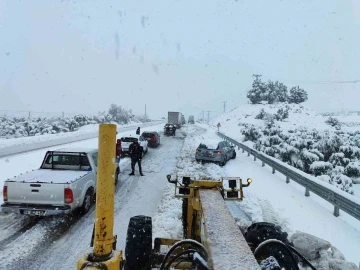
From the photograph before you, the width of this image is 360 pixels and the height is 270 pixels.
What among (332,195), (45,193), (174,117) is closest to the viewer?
(45,193)

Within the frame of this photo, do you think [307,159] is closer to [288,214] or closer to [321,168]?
[321,168]

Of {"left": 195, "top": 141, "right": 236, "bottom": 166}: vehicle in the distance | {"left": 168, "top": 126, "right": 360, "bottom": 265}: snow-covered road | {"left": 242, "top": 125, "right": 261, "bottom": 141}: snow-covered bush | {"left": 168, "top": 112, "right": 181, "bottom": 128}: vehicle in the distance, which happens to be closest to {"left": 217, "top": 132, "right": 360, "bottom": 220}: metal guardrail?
{"left": 168, "top": 126, "right": 360, "bottom": 265}: snow-covered road

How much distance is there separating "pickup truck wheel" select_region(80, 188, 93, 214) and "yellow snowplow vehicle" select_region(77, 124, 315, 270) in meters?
3.86

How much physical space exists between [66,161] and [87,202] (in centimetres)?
158

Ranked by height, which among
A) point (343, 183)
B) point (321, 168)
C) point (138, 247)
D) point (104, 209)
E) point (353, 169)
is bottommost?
point (343, 183)

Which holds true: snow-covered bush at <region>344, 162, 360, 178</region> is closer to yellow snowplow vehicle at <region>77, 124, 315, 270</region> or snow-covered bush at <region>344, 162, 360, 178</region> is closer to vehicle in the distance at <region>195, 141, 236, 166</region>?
vehicle in the distance at <region>195, 141, 236, 166</region>

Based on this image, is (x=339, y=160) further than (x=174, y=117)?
No

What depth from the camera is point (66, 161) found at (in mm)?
8969

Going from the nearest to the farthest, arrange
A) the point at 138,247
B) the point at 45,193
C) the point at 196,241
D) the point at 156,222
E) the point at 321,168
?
the point at 196,241 < the point at 138,247 < the point at 45,193 < the point at 156,222 < the point at 321,168

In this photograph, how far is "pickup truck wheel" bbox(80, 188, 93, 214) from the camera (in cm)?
802

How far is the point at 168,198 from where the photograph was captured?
32.3 feet

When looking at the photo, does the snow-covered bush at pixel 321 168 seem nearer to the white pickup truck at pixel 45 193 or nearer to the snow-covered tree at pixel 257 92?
the white pickup truck at pixel 45 193

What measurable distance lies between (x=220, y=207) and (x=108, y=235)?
1.87 metres

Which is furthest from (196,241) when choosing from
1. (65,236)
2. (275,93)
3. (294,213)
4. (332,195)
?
(275,93)
